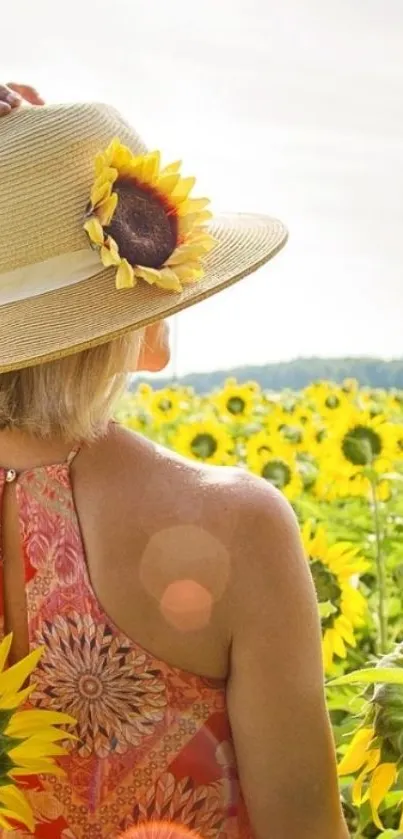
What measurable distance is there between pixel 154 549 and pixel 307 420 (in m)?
2.83

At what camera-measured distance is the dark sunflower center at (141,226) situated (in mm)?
1021

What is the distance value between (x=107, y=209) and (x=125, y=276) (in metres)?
0.05

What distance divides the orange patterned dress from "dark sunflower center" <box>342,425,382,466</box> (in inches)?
59.6

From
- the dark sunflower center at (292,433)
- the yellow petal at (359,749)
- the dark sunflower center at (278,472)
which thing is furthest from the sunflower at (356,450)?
the yellow petal at (359,749)

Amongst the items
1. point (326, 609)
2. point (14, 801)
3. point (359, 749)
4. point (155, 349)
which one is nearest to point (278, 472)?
point (326, 609)

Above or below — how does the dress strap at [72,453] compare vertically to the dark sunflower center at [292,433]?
above

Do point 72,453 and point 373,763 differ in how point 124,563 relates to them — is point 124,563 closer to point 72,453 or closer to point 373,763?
point 72,453

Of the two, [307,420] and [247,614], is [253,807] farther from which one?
[307,420]

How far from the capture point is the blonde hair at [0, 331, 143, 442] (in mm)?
954

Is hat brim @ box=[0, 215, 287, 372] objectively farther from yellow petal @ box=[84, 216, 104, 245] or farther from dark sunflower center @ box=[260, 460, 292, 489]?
dark sunflower center @ box=[260, 460, 292, 489]

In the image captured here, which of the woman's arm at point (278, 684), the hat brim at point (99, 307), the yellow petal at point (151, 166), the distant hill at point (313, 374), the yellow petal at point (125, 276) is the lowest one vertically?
the distant hill at point (313, 374)

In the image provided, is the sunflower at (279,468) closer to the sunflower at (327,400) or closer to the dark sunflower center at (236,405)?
the sunflower at (327,400)

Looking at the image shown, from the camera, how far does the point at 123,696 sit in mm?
946

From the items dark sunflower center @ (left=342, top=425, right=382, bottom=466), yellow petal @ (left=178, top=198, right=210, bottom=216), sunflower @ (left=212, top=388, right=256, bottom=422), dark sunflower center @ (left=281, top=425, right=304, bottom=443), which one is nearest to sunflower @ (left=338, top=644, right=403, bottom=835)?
yellow petal @ (left=178, top=198, right=210, bottom=216)
